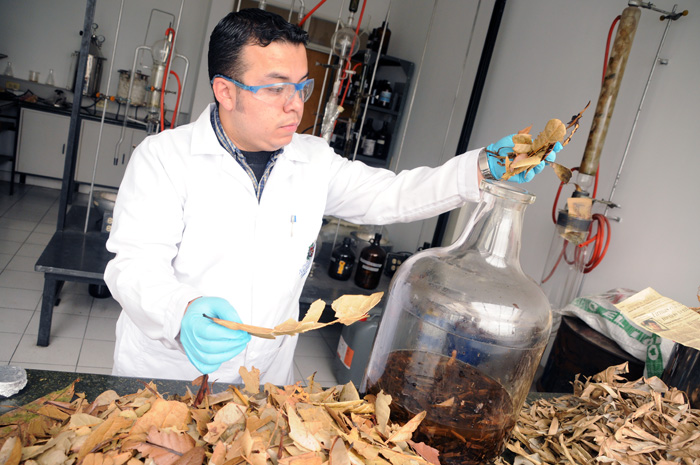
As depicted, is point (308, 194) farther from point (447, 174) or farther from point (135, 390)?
point (135, 390)

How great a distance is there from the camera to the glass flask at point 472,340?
2.58ft

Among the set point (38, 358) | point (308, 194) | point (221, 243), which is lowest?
point (38, 358)

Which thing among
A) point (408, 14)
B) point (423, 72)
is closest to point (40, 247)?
point (423, 72)

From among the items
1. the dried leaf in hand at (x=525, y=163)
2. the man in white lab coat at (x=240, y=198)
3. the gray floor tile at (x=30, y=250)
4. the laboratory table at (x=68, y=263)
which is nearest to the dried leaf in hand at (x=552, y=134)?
the dried leaf in hand at (x=525, y=163)

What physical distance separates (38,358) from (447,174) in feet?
7.21

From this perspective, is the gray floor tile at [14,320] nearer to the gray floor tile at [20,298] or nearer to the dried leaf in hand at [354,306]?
the gray floor tile at [20,298]

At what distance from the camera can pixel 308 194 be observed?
150 centimetres

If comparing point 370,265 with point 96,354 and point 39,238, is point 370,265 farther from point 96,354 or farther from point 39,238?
point 39,238

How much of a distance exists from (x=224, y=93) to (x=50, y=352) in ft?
6.29

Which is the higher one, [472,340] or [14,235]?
[472,340]

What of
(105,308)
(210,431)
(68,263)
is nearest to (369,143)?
(105,308)

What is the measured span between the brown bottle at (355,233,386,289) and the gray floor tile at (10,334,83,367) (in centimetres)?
155

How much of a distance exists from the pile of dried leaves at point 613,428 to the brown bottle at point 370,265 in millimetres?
1919

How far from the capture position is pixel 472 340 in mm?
813
